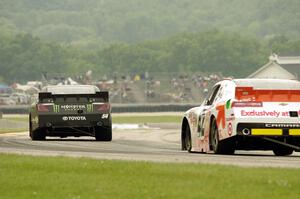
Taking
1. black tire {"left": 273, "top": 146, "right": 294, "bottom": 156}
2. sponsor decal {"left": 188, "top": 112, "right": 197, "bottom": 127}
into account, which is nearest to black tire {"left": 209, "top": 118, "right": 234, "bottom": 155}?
black tire {"left": 273, "top": 146, "right": 294, "bottom": 156}

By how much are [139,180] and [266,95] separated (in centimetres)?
624

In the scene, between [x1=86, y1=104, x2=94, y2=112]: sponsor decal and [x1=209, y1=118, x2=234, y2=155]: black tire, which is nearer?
[x1=209, y1=118, x2=234, y2=155]: black tire

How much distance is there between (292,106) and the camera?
765 inches

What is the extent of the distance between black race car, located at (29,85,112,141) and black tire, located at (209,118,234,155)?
743 centimetres

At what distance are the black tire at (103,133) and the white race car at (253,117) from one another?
7.65 meters

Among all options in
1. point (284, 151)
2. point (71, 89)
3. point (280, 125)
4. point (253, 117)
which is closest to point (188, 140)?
point (284, 151)

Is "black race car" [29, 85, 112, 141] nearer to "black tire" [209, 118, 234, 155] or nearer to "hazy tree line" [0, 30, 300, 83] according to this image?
"black tire" [209, 118, 234, 155]

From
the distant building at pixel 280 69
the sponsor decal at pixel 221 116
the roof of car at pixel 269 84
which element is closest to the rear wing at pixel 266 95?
the roof of car at pixel 269 84

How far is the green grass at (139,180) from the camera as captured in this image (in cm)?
1256

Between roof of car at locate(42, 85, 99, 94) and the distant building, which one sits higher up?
the distant building

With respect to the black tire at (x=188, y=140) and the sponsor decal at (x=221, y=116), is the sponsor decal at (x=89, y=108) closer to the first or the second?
the black tire at (x=188, y=140)

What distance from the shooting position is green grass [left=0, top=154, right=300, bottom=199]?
12562mm

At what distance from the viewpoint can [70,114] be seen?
89.0 ft

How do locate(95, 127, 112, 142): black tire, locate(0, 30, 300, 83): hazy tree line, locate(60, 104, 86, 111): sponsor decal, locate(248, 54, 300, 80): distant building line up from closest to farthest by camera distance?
locate(60, 104, 86, 111): sponsor decal
locate(95, 127, 112, 142): black tire
locate(248, 54, 300, 80): distant building
locate(0, 30, 300, 83): hazy tree line
